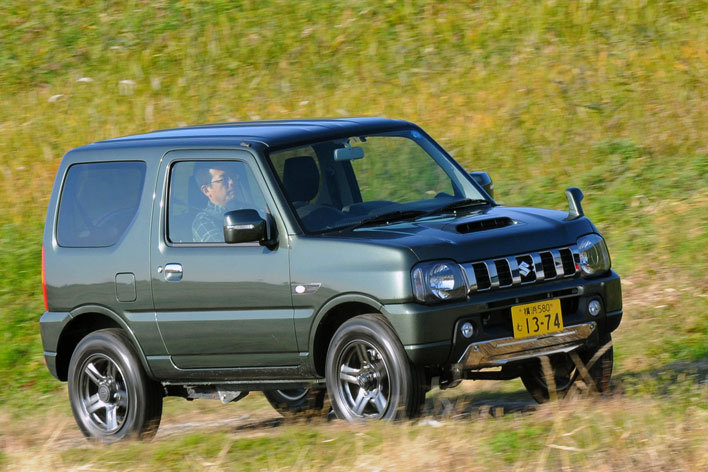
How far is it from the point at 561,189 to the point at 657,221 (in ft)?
5.26

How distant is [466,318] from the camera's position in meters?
6.56

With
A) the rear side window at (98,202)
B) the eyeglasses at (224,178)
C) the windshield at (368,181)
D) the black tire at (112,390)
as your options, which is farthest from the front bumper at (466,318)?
the rear side window at (98,202)

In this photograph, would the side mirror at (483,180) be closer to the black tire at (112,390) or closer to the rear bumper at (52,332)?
the black tire at (112,390)

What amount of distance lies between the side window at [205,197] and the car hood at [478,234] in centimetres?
78

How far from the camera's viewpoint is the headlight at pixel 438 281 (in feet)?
21.3

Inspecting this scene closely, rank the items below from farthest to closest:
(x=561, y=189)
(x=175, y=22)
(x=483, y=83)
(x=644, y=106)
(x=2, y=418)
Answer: (x=175, y=22) < (x=483, y=83) < (x=644, y=106) < (x=561, y=189) < (x=2, y=418)

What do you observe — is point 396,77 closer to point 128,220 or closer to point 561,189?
point 561,189

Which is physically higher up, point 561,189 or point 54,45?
point 54,45

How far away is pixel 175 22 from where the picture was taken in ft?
60.3

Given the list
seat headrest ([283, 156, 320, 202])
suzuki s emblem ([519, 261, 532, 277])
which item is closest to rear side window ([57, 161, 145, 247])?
seat headrest ([283, 156, 320, 202])

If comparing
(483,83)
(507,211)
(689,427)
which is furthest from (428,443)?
(483,83)

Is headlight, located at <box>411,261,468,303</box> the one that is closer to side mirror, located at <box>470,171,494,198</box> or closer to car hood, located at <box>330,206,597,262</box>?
car hood, located at <box>330,206,597,262</box>

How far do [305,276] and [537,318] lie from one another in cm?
132

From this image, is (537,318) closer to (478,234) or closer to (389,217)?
(478,234)
